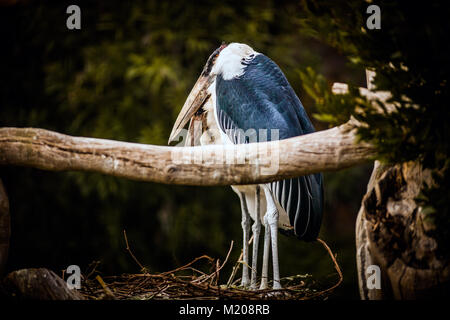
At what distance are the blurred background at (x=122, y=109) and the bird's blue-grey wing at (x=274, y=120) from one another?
188 cm

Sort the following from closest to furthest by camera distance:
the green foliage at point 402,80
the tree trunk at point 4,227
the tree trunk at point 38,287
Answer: the green foliage at point 402,80, the tree trunk at point 38,287, the tree trunk at point 4,227

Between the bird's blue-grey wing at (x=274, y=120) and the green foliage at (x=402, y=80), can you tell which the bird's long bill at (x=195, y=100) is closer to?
the bird's blue-grey wing at (x=274, y=120)

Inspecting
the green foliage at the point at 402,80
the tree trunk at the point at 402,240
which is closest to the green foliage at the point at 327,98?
the green foliage at the point at 402,80

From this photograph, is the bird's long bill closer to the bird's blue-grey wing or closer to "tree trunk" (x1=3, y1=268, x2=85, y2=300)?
the bird's blue-grey wing

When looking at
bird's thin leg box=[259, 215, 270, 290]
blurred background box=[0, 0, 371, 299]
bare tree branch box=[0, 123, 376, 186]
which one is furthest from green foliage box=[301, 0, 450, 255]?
blurred background box=[0, 0, 371, 299]

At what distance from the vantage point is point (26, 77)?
4609 mm

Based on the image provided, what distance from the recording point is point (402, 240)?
1.53 meters

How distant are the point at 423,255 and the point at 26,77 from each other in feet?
12.7

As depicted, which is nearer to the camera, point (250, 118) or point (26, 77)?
point (250, 118)

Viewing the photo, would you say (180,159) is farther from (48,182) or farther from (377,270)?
(48,182)

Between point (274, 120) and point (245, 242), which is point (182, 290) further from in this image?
point (274, 120)

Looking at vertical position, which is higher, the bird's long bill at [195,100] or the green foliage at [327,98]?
the bird's long bill at [195,100]

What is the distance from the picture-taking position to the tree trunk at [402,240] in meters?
1.48
